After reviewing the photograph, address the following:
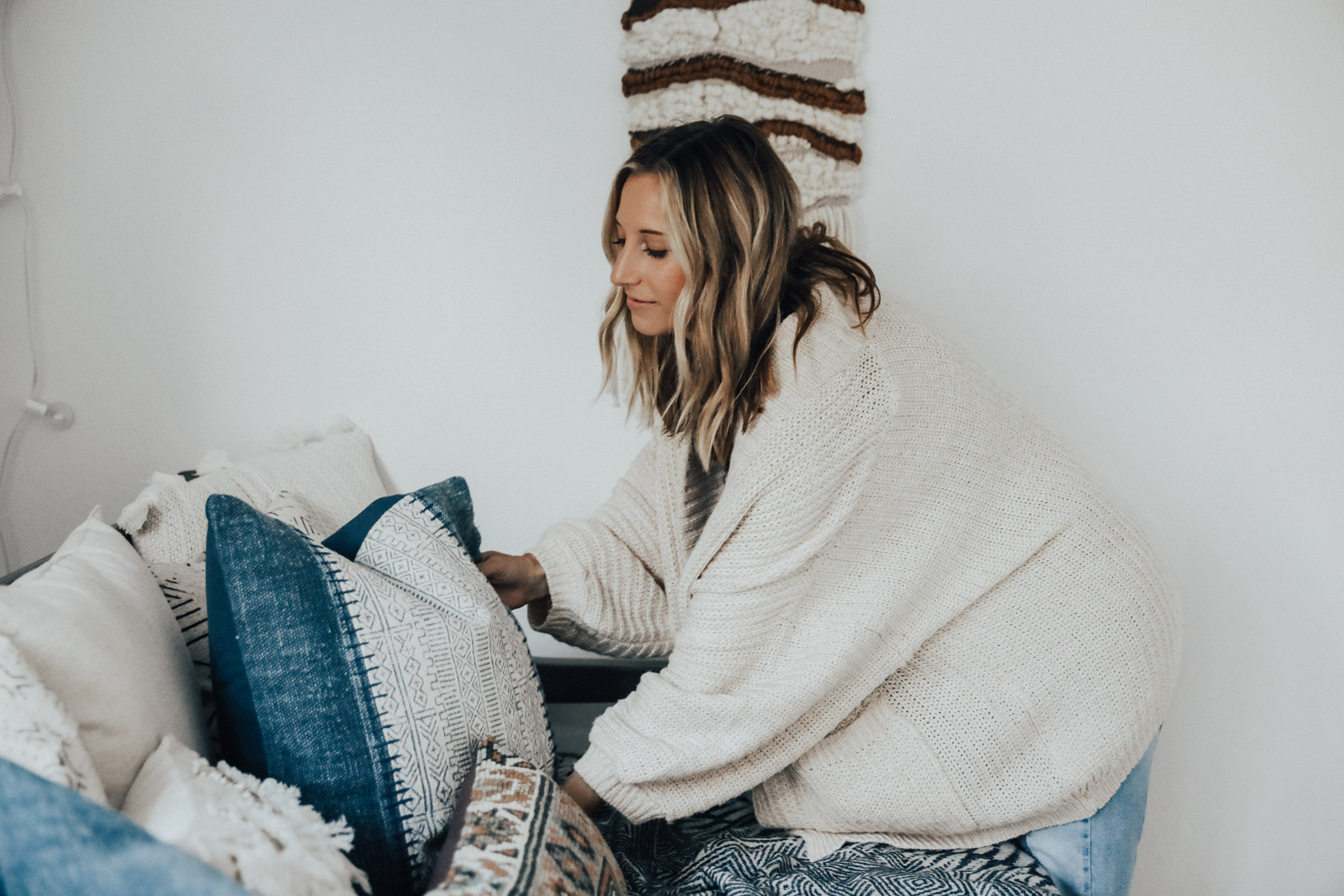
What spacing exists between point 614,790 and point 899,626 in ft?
1.32

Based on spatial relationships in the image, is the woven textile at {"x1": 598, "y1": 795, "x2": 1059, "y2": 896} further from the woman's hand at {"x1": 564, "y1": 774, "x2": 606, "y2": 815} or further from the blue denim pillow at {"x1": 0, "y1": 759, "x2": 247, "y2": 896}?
the blue denim pillow at {"x1": 0, "y1": 759, "x2": 247, "y2": 896}

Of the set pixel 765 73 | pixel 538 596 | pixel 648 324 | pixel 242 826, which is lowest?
pixel 538 596

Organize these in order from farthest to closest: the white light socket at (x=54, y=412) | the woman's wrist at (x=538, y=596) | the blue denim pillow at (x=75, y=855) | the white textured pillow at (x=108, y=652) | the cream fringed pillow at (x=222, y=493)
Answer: the white light socket at (x=54, y=412) → the woman's wrist at (x=538, y=596) → the cream fringed pillow at (x=222, y=493) → the white textured pillow at (x=108, y=652) → the blue denim pillow at (x=75, y=855)

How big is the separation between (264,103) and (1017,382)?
→ 1.38 m

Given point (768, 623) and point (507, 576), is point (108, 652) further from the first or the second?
point (768, 623)

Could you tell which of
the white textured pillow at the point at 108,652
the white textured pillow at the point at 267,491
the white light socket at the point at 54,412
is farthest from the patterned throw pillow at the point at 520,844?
the white light socket at the point at 54,412

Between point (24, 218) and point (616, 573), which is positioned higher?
point (24, 218)

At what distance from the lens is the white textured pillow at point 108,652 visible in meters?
0.58

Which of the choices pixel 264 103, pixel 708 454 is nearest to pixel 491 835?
pixel 708 454

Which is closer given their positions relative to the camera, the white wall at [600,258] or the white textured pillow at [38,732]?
the white textured pillow at [38,732]

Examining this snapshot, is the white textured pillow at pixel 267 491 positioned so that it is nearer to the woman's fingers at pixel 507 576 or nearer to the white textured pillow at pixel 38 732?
the woman's fingers at pixel 507 576

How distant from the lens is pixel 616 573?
116cm

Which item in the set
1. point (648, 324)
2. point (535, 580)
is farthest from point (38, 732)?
point (648, 324)

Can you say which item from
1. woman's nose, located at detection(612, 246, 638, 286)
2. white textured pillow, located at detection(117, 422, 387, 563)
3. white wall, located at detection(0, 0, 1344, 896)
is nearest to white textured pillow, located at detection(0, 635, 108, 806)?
white textured pillow, located at detection(117, 422, 387, 563)
